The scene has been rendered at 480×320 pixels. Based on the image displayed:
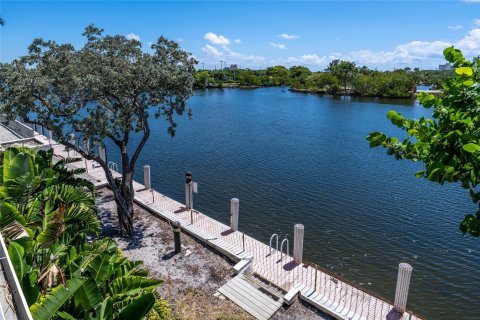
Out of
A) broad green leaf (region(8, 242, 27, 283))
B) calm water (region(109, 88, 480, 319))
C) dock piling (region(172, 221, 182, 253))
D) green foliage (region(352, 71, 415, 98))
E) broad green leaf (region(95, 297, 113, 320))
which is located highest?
green foliage (region(352, 71, 415, 98))

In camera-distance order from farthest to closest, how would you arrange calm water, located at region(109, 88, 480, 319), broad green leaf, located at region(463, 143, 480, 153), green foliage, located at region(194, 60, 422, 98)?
green foliage, located at region(194, 60, 422, 98) < calm water, located at region(109, 88, 480, 319) < broad green leaf, located at region(463, 143, 480, 153)

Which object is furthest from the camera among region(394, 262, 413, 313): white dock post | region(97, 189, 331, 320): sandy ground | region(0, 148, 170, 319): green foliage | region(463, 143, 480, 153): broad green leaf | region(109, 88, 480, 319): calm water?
region(109, 88, 480, 319): calm water

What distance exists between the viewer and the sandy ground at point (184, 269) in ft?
30.6

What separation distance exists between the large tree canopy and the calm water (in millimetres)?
7080

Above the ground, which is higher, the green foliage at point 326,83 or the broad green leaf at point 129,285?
the green foliage at point 326,83

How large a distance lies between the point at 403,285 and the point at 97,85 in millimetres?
10607

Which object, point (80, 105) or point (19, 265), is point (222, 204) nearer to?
point (80, 105)

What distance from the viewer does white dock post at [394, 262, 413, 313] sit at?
9102 mm

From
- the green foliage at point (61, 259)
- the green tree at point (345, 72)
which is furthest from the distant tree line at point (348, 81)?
the green foliage at point (61, 259)

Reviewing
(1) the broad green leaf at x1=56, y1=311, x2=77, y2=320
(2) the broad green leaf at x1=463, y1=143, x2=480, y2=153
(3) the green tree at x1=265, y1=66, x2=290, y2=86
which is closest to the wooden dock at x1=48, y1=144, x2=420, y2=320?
(1) the broad green leaf at x1=56, y1=311, x2=77, y2=320

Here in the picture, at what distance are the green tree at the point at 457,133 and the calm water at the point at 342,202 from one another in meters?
9.63

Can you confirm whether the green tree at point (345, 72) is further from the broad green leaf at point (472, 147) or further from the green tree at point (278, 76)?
the broad green leaf at point (472, 147)

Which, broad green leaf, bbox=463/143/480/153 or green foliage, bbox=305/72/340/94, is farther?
green foliage, bbox=305/72/340/94

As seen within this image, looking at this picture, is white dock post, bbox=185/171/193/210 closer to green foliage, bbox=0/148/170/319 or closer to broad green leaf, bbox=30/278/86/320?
green foliage, bbox=0/148/170/319
